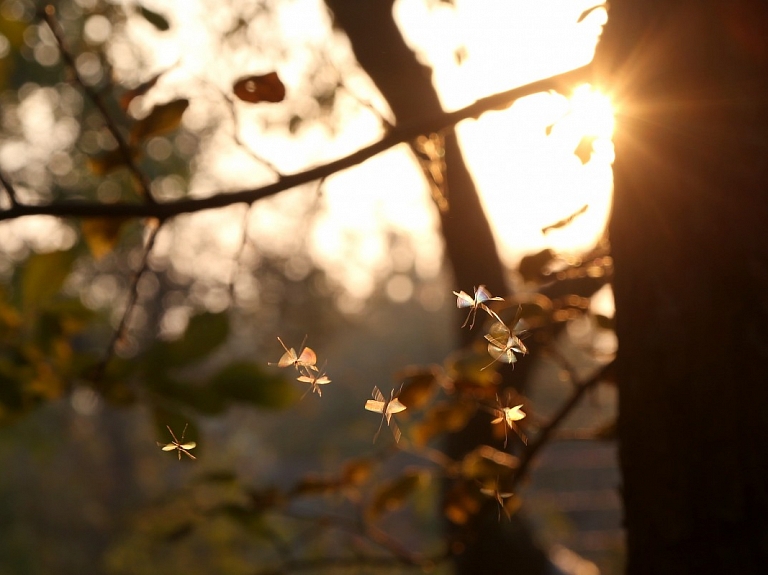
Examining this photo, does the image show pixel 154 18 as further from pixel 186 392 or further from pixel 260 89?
pixel 186 392

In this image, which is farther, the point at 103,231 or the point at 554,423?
the point at 554,423

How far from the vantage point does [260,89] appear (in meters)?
0.93

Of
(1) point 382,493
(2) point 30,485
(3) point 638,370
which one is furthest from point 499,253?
(2) point 30,485

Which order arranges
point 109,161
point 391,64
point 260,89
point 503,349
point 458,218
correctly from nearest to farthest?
point 503,349
point 260,89
point 109,161
point 391,64
point 458,218

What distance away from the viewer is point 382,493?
1.43 metres

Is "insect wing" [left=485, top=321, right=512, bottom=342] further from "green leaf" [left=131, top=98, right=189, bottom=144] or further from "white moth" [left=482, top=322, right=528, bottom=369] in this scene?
"green leaf" [left=131, top=98, right=189, bottom=144]

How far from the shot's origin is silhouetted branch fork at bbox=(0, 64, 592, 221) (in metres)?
0.89

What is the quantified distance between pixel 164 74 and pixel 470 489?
0.85 metres

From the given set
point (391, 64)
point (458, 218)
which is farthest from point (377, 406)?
point (458, 218)

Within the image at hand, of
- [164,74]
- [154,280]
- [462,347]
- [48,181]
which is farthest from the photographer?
[154,280]

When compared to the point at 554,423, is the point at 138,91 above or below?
above

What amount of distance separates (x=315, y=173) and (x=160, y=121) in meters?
0.23

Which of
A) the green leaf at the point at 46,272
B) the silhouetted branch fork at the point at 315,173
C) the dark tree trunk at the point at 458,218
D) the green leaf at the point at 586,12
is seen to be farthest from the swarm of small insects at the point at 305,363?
the dark tree trunk at the point at 458,218

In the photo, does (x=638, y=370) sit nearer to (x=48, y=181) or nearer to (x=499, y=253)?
(x=499, y=253)
